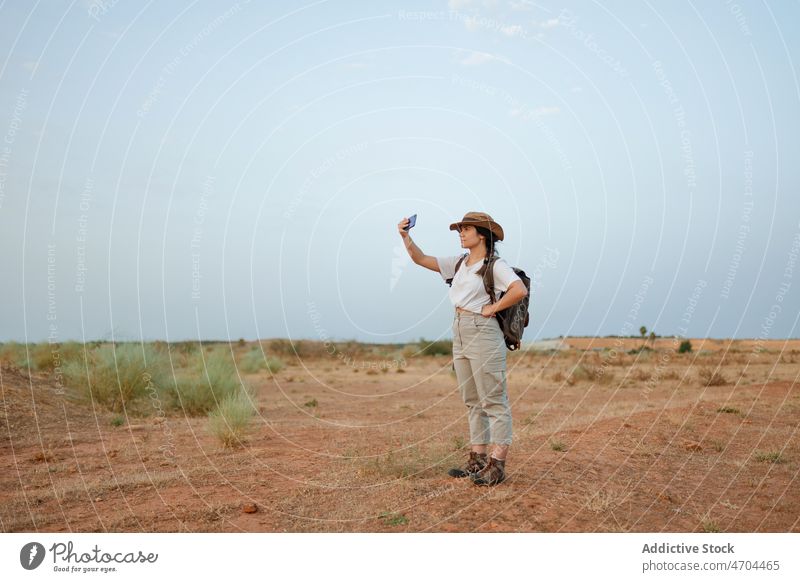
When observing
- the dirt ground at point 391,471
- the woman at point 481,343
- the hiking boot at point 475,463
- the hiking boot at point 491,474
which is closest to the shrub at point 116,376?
the dirt ground at point 391,471

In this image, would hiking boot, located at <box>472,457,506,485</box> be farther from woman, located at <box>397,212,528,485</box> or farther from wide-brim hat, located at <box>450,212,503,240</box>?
wide-brim hat, located at <box>450,212,503,240</box>

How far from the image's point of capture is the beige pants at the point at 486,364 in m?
6.78

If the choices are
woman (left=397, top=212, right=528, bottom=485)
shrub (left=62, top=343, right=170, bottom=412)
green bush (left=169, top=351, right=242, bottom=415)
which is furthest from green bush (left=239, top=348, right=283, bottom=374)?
woman (left=397, top=212, right=528, bottom=485)

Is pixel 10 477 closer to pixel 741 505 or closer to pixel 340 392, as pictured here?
pixel 741 505

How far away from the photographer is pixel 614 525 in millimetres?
6199

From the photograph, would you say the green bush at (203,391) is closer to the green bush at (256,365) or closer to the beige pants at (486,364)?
the beige pants at (486,364)

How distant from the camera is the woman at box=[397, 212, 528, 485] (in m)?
6.76

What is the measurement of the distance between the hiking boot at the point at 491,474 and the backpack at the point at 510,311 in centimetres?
121

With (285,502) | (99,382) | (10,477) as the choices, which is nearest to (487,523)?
(285,502)

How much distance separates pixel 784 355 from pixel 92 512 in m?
37.8

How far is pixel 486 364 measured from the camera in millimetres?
6738

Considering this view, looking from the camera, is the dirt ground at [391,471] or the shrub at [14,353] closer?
the dirt ground at [391,471]

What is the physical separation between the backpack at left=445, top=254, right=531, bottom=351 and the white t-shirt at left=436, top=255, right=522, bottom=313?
5cm

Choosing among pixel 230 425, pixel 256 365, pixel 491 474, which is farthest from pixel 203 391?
pixel 256 365
